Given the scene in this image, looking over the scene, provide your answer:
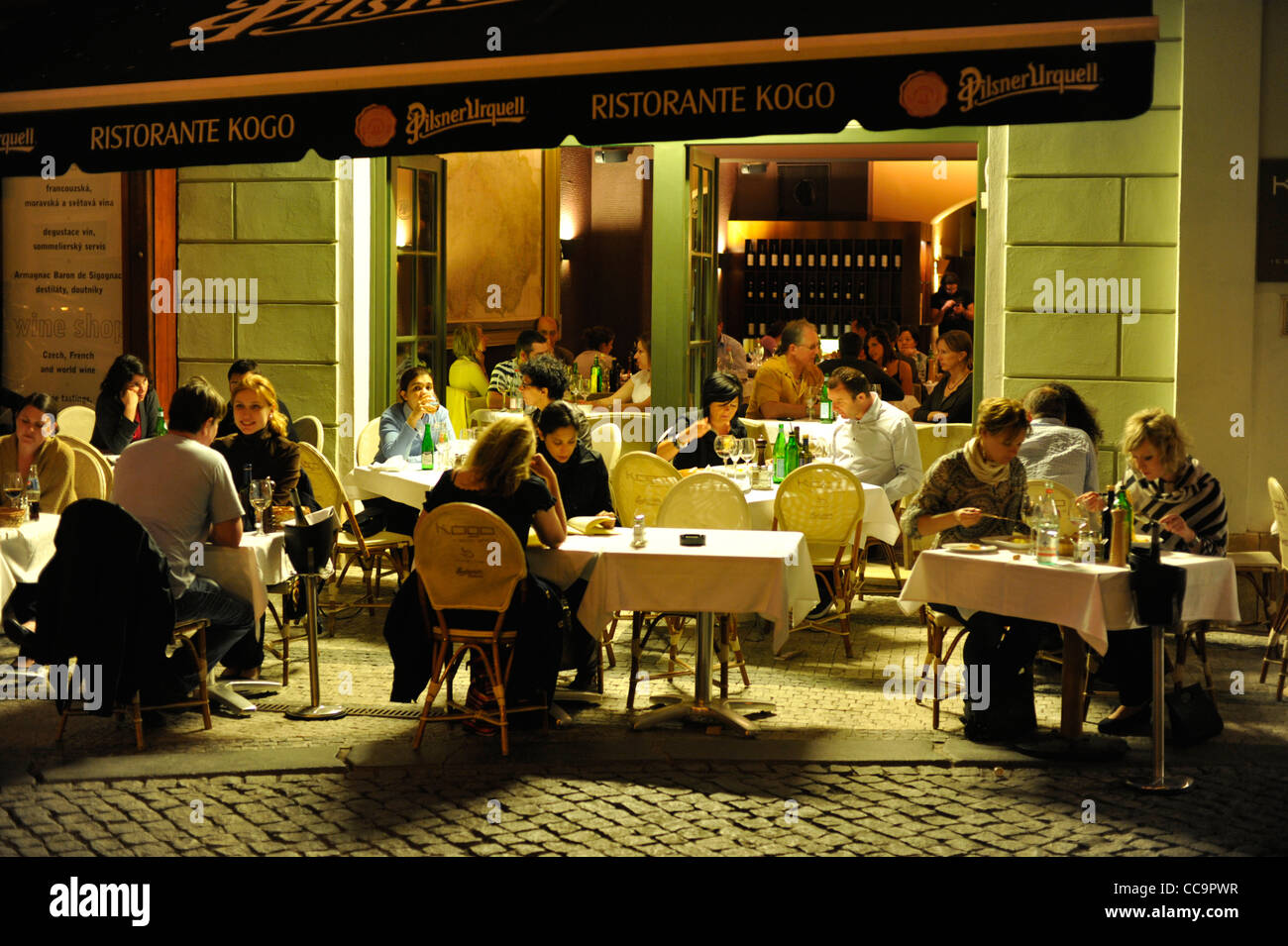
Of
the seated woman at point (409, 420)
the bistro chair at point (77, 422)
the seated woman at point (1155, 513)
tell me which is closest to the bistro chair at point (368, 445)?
the seated woman at point (409, 420)

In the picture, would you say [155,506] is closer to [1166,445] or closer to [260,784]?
[260,784]

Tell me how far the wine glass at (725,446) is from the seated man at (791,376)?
236cm

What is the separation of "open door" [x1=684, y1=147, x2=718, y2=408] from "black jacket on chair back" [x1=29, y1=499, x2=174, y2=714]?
16.4 feet

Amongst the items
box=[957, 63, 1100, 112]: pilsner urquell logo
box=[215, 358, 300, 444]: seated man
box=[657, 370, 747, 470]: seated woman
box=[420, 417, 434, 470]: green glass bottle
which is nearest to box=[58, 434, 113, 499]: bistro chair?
box=[215, 358, 300, 444]: seated man

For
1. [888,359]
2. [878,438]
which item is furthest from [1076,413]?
[888,359]

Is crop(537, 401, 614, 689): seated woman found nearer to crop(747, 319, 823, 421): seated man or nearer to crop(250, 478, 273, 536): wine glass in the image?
crop(250, 478, 273, 536): wine glass

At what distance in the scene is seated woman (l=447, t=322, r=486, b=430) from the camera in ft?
38.0

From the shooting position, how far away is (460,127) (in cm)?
692

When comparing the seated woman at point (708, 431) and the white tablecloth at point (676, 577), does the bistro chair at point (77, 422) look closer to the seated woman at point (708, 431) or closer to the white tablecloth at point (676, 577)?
the seated woman at point (708, 431)

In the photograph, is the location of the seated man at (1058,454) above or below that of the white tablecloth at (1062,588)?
above

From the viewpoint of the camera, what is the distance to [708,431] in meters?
8.44

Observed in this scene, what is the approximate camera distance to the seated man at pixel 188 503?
5840 millimetres

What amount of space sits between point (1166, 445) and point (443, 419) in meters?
4.30

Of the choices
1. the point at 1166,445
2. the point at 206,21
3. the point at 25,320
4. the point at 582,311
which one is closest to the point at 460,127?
the point at 206,21
